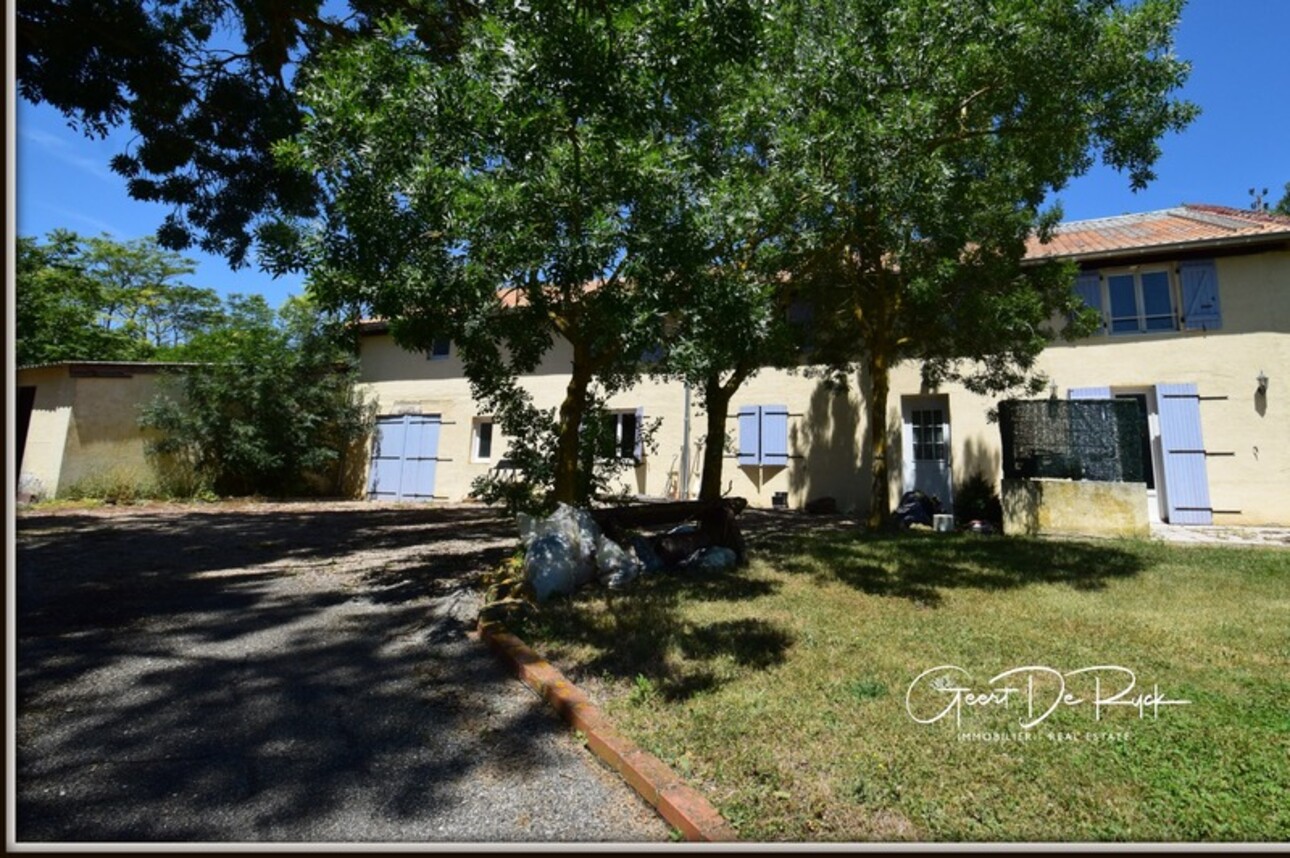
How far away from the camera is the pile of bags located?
4.82 metres

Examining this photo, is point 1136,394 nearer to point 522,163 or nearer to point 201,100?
point 522,163

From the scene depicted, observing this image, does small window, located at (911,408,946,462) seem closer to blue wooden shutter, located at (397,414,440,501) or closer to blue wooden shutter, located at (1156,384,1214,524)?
blue wooden shutter, located at (1156,384,1214,524)

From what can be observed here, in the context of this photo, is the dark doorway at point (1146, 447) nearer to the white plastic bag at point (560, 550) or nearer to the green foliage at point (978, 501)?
the green foliage at point (978, 501)

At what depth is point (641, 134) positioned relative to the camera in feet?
12.2

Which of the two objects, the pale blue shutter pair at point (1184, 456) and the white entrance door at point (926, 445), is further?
the white entrance door at point (926, 445)

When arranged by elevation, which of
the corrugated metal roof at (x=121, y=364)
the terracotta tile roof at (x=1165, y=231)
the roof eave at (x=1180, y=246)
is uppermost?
the terracotta tile roof at (x=1165, y=231)

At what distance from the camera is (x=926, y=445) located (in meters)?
10.8

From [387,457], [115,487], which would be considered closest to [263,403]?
[387,457]

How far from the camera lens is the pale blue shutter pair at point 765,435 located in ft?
38.6

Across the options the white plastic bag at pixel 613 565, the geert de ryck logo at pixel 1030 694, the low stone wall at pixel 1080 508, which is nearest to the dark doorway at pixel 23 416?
the white plastic bag at pixel 613 565

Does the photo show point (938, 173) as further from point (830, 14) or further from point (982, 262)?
point (982, 262)

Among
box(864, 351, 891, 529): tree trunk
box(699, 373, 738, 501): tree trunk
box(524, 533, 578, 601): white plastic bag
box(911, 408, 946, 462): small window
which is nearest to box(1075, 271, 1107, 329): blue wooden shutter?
box(911, 408, 946, 462): small window

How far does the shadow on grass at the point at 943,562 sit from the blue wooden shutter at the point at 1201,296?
4.98 meters

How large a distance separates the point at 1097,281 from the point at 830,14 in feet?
24.0
